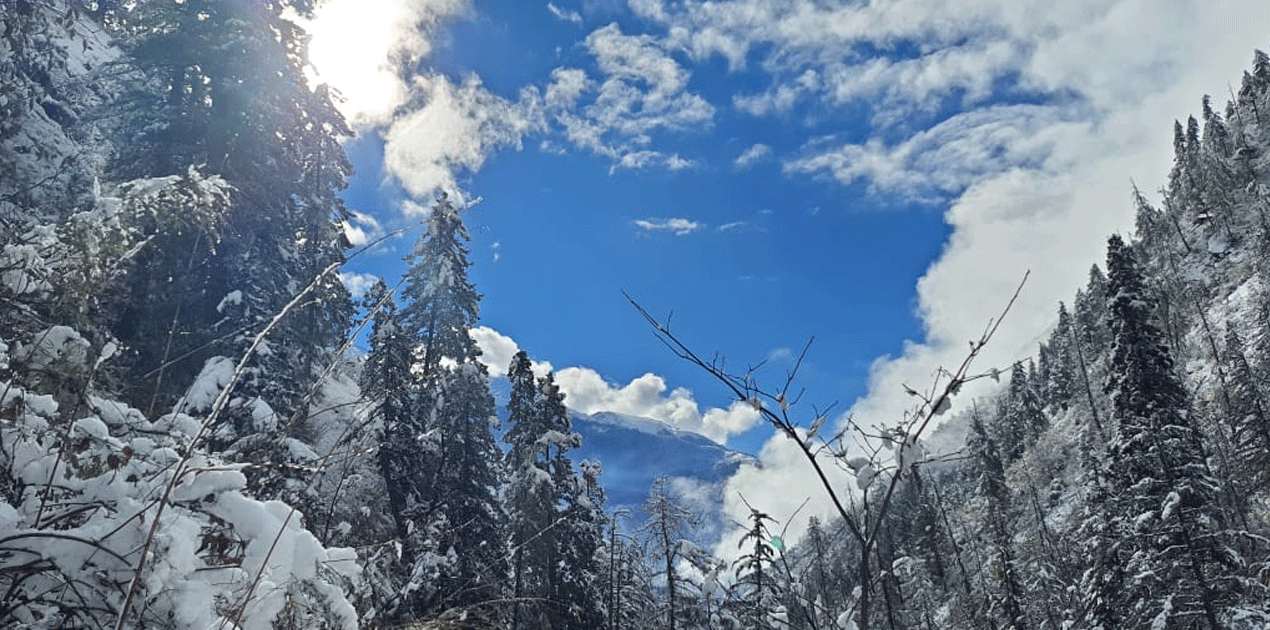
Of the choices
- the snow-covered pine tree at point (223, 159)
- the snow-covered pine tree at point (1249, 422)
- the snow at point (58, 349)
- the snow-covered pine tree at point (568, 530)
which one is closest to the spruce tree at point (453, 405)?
the snow-covered pine tree at point (568, 530)

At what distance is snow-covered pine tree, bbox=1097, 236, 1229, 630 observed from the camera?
20.4 meters

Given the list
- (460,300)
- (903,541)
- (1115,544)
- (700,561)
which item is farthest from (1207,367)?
(460,300)

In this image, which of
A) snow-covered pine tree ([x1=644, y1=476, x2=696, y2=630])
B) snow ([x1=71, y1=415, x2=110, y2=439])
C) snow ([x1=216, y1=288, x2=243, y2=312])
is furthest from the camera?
snow-covered pine tree ([x1=644, y1=476, x2=696, y2=630])

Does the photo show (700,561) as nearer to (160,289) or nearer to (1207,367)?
(160,289)

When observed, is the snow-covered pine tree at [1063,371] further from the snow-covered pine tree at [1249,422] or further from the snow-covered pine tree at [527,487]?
the snow-covered pine tree at [527,487]

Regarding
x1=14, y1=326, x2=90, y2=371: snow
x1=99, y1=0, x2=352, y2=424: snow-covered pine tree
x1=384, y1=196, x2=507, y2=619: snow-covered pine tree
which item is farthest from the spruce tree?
x1=14, y1=326, x2=90, y2=371: snow

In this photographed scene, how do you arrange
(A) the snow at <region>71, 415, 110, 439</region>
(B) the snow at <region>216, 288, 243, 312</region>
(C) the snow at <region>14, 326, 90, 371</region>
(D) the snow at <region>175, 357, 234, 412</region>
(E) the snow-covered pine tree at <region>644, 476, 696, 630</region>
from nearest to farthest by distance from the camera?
1. (A) the snow at <region>71, 415, 110, 439</region>
2. (C) the snow at <region>14, 326, 90, 371</region>
3. (D) the snow at <region>175, 357, 234, 412</region>
4. (B) the snow at <region>216, 288, 243, 312</region>
5. (E) the snow-covered pine tree at <region>644, 476, 696, 630</region>

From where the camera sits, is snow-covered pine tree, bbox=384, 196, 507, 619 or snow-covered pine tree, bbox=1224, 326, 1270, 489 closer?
snow-covered pine tree, bbox=384, 196, 507, 619

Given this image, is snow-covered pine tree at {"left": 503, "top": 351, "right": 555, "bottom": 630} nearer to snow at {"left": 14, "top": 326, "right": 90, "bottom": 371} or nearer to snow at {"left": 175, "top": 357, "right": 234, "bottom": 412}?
snow at {"left": 175, "top": 357, "right": 234, "bottom": 412}

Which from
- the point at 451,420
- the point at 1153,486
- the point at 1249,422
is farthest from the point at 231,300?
the point at 1249,422

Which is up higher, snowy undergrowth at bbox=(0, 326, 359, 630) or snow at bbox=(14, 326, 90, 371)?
snow at bbox=(14, 326, 90, 371)

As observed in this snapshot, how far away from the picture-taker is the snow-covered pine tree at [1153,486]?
20391mm

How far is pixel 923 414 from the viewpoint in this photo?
2453 mm

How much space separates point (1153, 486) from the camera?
21828 millimetres
